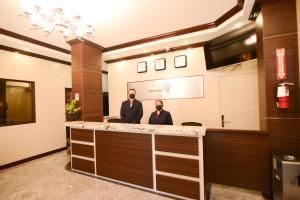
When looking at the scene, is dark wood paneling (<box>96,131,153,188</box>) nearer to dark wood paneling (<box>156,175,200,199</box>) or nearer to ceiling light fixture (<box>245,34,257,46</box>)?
dark wood paneling (<box>156,175,200,199</box>)

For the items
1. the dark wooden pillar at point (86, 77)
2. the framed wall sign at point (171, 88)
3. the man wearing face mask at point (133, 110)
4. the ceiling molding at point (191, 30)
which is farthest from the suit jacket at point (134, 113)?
the ceiling molding at point (191, 30)

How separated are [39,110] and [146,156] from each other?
372 centimetres

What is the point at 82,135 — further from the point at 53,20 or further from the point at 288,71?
the point at 288,71

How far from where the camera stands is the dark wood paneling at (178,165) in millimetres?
2119

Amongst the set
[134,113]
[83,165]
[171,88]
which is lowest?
[83,165]

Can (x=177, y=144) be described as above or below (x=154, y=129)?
below

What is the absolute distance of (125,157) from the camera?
8.66 ft

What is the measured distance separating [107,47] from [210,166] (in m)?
3.73

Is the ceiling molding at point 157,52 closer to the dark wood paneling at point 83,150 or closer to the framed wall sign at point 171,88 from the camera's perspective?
the framed wall sign at point 171,88

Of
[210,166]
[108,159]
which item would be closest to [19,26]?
[108,159]

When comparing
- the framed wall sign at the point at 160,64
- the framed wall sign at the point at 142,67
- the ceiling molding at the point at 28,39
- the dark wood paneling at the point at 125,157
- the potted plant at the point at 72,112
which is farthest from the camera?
the framed wall sign at the point at 142,67

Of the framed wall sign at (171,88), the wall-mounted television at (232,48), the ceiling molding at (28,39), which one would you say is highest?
the ceiling molding at (28,39)

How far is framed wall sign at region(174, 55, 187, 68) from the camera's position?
422cm

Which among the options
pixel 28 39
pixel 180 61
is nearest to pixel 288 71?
pixel 180 61
